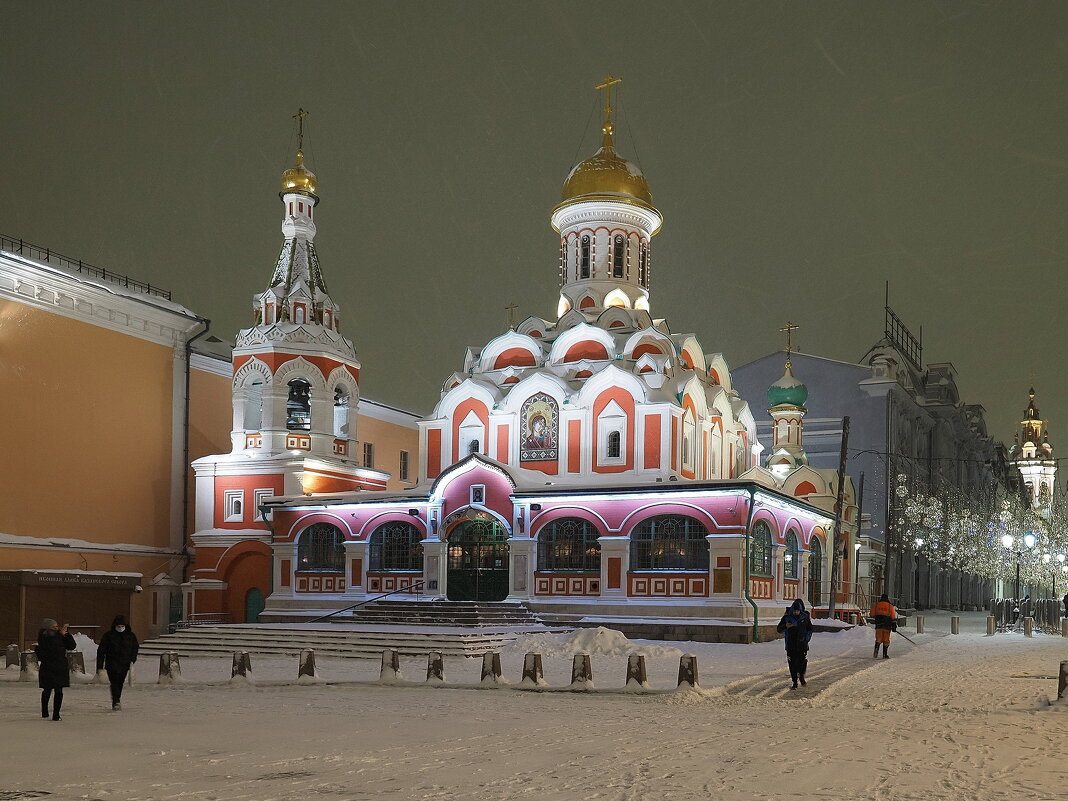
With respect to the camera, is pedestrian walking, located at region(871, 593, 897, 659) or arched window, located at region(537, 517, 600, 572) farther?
arched window, located at region(537, 517, 600, 572)

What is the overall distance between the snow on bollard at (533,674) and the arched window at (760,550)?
1025 cm

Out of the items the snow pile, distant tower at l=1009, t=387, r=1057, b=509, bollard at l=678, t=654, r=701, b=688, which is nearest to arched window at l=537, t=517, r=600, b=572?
the snow pile

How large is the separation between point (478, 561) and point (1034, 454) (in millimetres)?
84612

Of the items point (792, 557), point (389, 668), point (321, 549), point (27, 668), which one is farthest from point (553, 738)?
point (321, 549)

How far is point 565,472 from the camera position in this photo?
2917cm

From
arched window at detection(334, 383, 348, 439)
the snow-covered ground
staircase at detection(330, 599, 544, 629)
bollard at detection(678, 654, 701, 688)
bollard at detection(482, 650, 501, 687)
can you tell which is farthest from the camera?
arched window at detection(334, 383, 348, 439)

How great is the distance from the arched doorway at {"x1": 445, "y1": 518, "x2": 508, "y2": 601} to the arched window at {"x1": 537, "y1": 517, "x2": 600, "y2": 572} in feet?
3.58

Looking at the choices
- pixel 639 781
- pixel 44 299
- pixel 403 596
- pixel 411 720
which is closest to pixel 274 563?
pixel 403 596

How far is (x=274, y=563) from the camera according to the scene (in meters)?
29.5

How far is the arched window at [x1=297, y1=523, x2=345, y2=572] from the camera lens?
94.6 feet

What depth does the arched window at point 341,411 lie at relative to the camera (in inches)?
1299

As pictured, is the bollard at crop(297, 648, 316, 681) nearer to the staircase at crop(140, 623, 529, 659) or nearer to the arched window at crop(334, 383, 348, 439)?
the staircase at crop(140, 623, 529, 659)

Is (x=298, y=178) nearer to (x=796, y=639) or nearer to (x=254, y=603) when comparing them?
(x=254, y=603)

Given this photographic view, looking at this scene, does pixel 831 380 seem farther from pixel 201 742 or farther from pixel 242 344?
pixel 201 742
